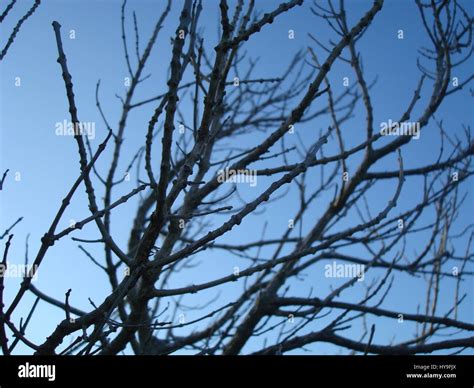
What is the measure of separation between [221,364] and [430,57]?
9.59 ft

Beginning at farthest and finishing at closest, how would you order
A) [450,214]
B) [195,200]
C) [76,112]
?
[450,214] < [195,200] < [76,112]

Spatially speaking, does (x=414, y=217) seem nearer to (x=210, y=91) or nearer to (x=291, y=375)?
(x=291, y=375)

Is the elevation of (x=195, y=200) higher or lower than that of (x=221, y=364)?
higher

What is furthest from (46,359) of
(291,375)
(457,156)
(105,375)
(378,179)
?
(457,156)

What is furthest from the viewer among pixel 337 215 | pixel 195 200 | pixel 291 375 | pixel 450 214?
pixel 450 214

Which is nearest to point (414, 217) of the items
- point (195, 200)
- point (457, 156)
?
point (457, 156)

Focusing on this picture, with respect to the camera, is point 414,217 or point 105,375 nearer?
point 105,375

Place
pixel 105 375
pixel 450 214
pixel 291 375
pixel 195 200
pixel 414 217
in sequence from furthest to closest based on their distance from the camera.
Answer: pixel 450 214, pixel 414 217, pixel 195 200, pixel 291 375, pixel 105 375

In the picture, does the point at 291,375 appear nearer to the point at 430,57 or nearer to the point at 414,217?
the point at 414,217

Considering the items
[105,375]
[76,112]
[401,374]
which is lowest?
[401,374]

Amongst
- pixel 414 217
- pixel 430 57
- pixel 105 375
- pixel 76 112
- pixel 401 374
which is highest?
pixel 430 57

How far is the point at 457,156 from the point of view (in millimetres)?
4309

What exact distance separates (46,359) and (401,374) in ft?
5.51

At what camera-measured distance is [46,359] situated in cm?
181
